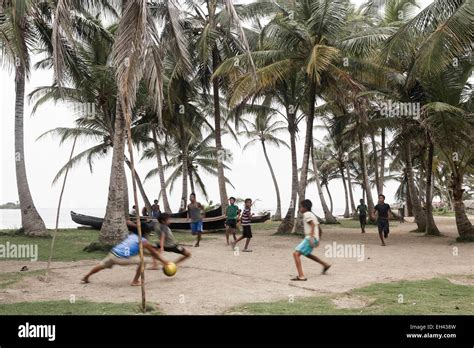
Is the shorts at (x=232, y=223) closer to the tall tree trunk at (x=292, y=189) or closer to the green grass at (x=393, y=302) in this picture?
the tall tree trunk at (x=292, y=189)

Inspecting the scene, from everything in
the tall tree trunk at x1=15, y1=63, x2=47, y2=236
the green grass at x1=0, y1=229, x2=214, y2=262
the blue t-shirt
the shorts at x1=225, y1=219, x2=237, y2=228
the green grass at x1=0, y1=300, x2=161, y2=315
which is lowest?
the green grass at x1=0, y1=300, x2=161, y2=315

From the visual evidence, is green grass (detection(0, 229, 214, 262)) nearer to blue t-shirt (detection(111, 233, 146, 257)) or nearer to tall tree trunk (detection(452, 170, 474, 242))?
blue t-shirt (detection(111, 233, 146, 257))

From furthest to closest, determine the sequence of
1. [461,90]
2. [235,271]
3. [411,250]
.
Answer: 1. [461,90]
2. [411,250]
3. [235,271]

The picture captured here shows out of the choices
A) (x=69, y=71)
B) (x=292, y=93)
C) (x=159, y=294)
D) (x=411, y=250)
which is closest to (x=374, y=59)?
(x=292, y=93)

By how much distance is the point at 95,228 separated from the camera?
23.9 metres

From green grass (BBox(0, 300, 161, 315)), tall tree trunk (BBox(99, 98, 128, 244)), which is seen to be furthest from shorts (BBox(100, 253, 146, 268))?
tall tree trunk (BBox(99, 98, 128, 244))

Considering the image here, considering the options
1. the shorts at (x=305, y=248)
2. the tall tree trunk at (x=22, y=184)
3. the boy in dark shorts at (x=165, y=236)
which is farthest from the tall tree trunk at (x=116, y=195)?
the shorts at (x=305, y=248)

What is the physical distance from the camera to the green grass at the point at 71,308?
6586 mm

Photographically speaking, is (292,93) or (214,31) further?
(292,93)

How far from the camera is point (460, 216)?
16.7 meters

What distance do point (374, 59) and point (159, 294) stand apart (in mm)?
15381

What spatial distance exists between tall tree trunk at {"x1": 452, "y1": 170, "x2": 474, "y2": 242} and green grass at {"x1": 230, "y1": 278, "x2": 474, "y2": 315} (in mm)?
8921

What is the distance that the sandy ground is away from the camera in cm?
781

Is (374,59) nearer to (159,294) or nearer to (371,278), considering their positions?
(371,278)
